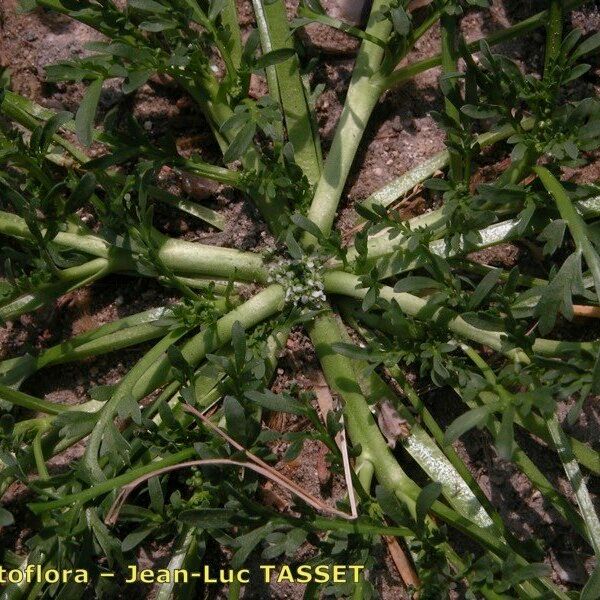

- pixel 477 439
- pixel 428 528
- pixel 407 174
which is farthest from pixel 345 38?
pixel 428 528

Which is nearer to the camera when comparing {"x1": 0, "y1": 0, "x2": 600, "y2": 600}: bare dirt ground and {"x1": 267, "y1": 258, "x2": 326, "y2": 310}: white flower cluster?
{"x1": 267, "y1": 258, "x2": 326, "y2": 310}: white flower cluster

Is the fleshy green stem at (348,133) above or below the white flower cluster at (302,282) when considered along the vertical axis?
above

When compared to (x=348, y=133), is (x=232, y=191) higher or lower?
lower

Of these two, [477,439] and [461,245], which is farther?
[477,439]

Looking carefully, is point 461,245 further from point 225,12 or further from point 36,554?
point 36,554

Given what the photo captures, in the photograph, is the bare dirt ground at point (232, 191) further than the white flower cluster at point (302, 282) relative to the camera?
Yes
